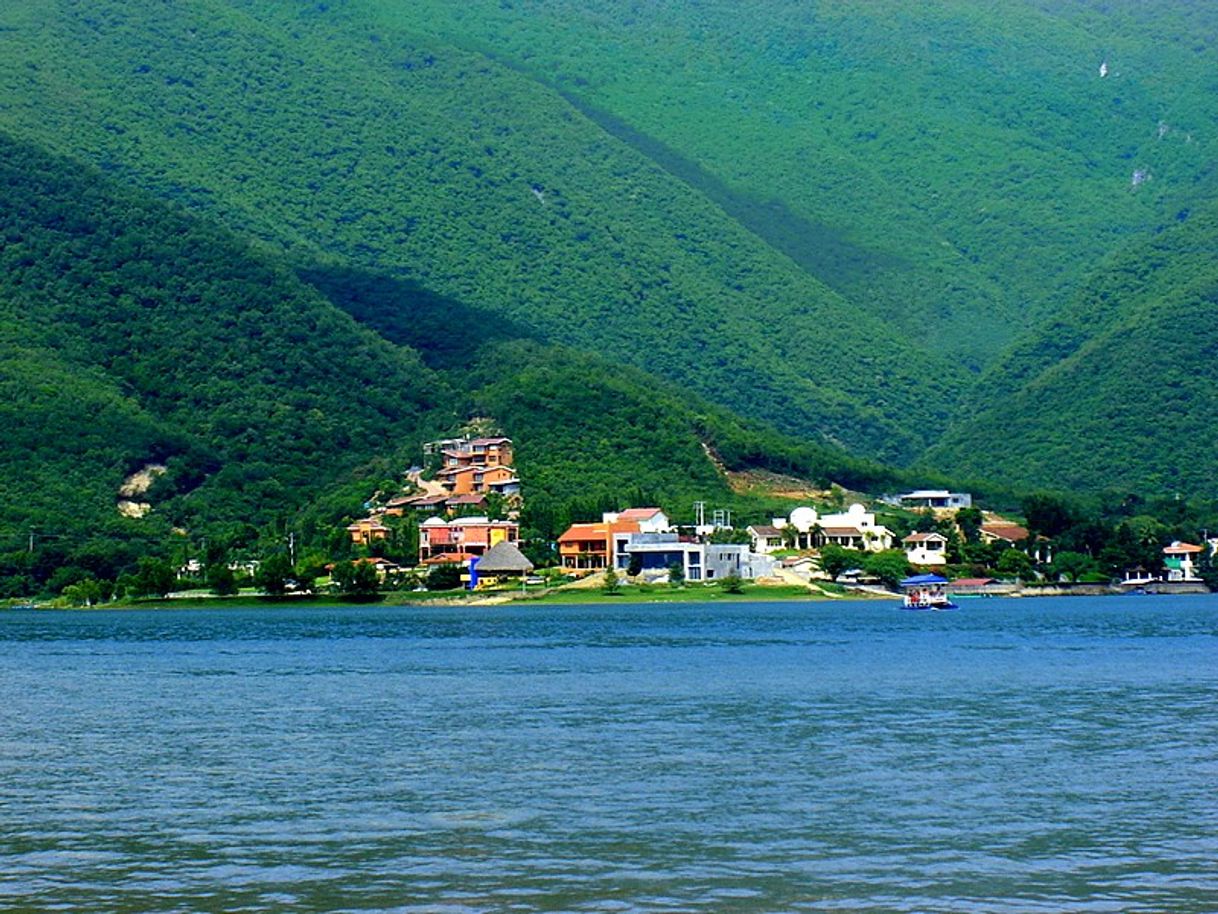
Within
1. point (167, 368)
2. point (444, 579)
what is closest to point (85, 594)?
point (444, 579)

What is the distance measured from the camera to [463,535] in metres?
123

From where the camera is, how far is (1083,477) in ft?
590

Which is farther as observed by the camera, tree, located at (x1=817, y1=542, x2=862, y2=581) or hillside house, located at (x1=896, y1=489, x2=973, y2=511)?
hillside house, located at (x1=896, y1=489, x2=973, y2=511)

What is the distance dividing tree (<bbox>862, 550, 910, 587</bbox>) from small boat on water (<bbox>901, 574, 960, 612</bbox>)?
170 cm

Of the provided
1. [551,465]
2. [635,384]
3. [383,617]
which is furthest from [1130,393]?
[383,617]

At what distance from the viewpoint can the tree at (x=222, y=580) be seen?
114188 millimetres

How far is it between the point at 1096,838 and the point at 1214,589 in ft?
372

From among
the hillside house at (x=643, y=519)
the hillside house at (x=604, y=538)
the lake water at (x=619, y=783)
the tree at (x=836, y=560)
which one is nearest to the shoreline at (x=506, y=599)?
the tree at (x=836, y=560)

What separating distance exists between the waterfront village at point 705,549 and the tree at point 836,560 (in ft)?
0.27

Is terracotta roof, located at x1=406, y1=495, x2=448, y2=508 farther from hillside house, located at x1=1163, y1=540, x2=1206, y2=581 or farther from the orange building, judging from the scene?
hillside house, located at x1=1163, y1=540, x2=1206, y2=581

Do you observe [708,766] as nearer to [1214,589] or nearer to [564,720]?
[564,720]

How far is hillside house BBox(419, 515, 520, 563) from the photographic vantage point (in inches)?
4833

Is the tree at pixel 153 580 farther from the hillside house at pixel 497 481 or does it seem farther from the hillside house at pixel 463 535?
the hillside house at pixel 497 481

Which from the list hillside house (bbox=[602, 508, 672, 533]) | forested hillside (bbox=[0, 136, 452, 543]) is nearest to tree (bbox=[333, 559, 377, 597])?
hillside house (bbox=[602, 508, 672, 533])
